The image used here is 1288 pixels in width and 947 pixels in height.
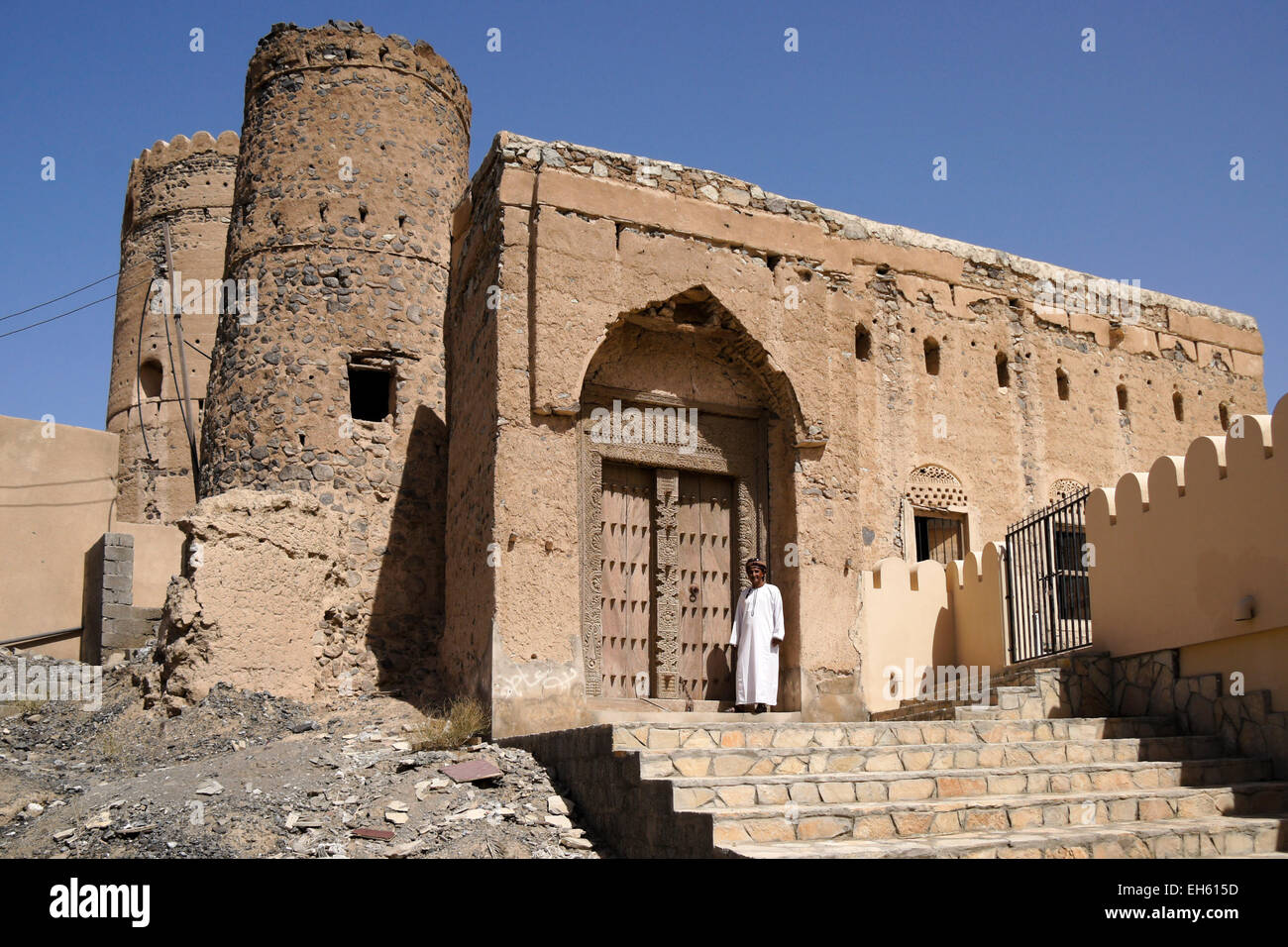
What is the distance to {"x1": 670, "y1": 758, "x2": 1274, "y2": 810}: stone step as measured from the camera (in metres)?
6.54

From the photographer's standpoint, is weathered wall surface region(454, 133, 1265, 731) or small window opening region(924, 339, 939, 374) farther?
Answer: small window opening region(924, 339, 939, 374)

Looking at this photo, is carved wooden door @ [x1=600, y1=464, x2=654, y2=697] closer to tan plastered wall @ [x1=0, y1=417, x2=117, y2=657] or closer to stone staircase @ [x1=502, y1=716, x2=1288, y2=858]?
stone staircase @ [x1=502, y1=716, x2=1288, y2=858]

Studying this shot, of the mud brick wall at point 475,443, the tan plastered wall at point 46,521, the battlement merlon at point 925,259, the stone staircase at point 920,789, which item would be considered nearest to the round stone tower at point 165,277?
the tan plastered wall at point 46,521

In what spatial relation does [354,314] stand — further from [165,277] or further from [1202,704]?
[1202,704]

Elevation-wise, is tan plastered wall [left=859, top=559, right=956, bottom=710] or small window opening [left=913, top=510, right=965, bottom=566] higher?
small window opening [left=913, top=510, right=965, bottom=566]

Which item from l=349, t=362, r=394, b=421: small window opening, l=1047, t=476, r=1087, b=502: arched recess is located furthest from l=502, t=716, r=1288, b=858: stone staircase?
l=1047, t=476, r=1087, b=502: arched recess

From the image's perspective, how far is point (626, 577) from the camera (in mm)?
10242

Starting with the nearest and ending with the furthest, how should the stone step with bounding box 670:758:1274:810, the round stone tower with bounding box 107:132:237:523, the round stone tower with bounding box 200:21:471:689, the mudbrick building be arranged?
1. the stone step with bounding box 670:758:1274:810
2. the mudbrick building
3. the round stone tower with bounding box 200:21:471:689
4. the round stone tower with bounding box 107:132:237:523

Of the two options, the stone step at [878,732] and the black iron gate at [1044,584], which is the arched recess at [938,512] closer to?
the black iron gate at [1044,584]

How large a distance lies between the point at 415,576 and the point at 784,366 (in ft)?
14.1

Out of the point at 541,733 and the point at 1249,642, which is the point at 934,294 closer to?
the point at 1249,642

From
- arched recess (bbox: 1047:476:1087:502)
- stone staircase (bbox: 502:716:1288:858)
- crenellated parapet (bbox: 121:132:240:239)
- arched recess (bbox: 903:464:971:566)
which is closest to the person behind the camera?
stone staircase (bbox: 502:716:1288:858)

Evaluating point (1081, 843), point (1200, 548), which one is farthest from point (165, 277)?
point (1081, 843)

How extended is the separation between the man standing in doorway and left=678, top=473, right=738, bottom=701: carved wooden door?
1.27ft
